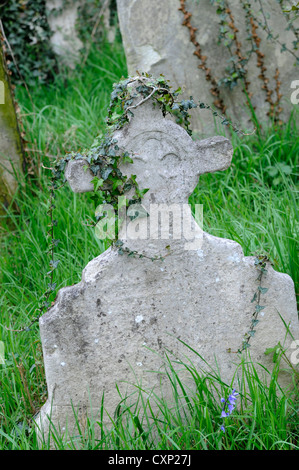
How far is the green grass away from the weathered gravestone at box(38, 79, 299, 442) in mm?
95

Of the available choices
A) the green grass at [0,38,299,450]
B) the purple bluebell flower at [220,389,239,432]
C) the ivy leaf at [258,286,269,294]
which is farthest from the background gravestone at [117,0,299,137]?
the purple bluebell flower at [220,389,239,432]

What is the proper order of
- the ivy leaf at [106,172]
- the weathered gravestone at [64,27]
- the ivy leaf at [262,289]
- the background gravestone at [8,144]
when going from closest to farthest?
the ivy leaf at [106,172] → the ivy leaf at [262,289] → the background gravestone at [8,144] → the weathered gravestone at [64,27]

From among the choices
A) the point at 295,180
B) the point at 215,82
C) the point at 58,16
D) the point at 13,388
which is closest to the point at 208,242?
the point at 13,388

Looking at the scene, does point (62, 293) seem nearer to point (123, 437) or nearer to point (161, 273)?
point (161, 273)

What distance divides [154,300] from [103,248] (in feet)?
2.71

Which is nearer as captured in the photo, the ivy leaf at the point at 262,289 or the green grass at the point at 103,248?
the green grass at the point at 103,248

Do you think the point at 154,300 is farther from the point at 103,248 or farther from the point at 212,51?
the point at 212,51

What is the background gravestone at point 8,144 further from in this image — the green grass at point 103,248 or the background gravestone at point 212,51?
the background gravestone at point 212,51

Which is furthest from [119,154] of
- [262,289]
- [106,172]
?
[262,289]

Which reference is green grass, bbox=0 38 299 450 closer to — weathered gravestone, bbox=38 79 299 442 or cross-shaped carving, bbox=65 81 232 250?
weathered gravestone, bbox=38 79 299 442

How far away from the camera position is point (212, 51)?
11.8ft

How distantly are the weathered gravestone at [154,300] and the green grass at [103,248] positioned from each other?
0.31 feet

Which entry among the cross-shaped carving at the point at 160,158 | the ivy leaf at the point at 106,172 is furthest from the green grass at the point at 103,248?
the ivy leaf at the point at 106,172

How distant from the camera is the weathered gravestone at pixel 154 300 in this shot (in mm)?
1916
